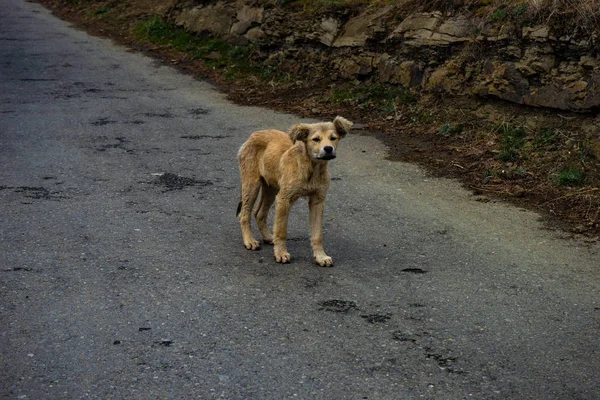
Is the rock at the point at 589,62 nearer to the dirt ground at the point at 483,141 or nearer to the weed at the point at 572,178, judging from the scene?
the dirt ground at the point at 483,141

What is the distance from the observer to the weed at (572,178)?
377 inches

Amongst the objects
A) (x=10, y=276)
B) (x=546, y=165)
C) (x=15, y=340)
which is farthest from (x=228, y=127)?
(x=15, y=340)

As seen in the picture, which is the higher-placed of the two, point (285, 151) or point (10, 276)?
point (285, 151)

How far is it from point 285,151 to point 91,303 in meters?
2.25

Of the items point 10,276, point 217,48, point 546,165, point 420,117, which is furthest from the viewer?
point 217,48

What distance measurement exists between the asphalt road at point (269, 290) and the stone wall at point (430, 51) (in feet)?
6.56

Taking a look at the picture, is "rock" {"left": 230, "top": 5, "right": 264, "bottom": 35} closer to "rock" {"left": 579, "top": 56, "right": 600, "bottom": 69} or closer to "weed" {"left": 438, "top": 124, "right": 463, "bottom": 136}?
"weed" {"left": 438, "top": 124, "right": 463, "bottom": 136}

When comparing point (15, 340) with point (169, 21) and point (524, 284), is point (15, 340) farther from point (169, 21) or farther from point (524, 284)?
point (169, 21)

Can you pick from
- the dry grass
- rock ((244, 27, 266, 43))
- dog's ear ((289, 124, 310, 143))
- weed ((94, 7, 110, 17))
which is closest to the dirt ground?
the dry grass

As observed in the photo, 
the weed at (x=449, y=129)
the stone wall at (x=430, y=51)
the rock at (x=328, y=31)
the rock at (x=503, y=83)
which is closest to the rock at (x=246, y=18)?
the stone wall at (x=430, y=51)

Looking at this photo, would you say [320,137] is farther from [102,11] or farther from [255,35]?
[102,11]

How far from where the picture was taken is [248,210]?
25.6 ft

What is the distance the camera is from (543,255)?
7688 millimetres

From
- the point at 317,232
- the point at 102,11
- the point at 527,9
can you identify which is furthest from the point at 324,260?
the point at 102,11
